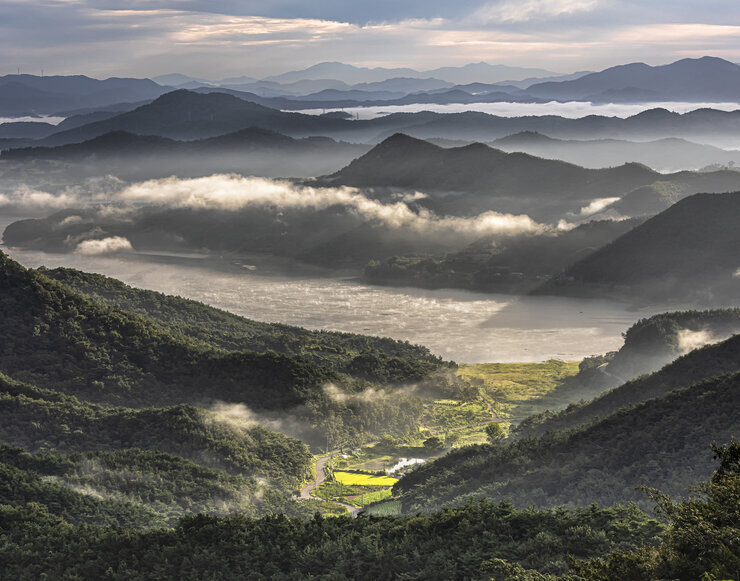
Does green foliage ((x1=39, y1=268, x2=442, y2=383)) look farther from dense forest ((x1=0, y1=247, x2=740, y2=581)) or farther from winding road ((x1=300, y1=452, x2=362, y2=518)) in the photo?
winding road ((x1=300, y1=452, x2=362, y2=518))

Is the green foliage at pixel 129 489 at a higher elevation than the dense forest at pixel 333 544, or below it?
below

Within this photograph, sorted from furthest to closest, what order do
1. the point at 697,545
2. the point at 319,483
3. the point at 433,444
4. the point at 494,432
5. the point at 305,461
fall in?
the point at 494,432
the point at 433,444
the point at 305,461
the point at 319,483
the point at 697,545

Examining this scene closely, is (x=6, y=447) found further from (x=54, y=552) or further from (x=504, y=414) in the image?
(x=504, y=414)

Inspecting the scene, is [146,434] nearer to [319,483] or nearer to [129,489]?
[129,489]

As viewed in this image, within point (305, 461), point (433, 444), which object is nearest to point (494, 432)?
point (433, 444)

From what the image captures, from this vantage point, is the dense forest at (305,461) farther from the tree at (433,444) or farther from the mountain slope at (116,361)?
the tree at (433,444)

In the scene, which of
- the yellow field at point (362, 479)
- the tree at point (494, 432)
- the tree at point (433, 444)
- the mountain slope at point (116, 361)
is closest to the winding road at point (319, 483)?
the yellow field at point (362, 479)
